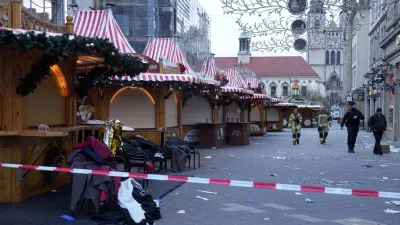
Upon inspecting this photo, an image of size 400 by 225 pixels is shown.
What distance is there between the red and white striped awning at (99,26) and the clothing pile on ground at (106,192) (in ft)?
26.2

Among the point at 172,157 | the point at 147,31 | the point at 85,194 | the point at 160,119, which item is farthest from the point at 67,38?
the point at 147,31

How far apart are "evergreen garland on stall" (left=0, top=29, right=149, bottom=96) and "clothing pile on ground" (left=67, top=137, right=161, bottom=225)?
1.44 m

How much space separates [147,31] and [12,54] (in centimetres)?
2687

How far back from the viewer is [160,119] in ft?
58.6

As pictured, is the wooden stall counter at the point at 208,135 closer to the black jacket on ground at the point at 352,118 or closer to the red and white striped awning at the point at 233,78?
the black jacket on ground at the point at 352,118

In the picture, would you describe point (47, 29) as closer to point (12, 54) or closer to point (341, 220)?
point (12, 54)

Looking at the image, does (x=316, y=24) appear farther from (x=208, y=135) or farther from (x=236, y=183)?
(x=208, y=135)

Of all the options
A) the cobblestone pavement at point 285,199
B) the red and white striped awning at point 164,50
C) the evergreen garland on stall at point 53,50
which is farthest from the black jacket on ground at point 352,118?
the evergreen garland on stall at point 53,50

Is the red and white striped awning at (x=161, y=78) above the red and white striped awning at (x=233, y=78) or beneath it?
beneath

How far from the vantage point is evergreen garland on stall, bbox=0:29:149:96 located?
7.28 m

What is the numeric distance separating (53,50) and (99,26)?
28.0 feet

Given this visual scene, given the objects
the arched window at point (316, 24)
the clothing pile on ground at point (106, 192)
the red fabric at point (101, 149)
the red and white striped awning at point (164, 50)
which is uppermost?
the red and white striped awning at point (164, 50)

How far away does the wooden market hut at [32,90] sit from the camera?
7.69m

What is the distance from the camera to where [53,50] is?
7.62 meters
